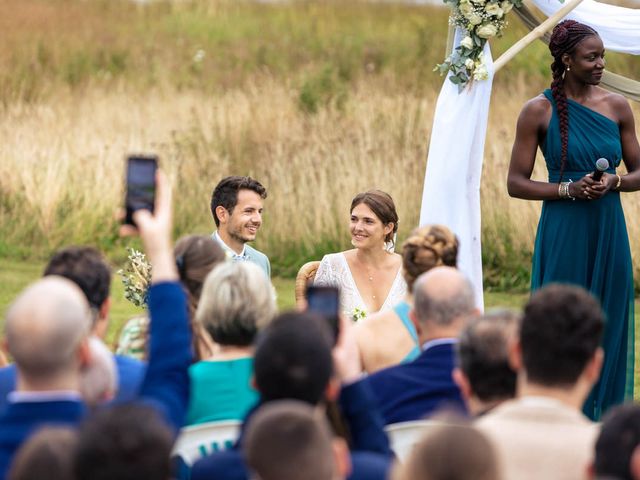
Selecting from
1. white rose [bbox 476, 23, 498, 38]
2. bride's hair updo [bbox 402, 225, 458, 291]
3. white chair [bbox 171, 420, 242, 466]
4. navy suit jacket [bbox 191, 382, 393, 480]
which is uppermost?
white rose [bbox 476, 23, 498, 38]

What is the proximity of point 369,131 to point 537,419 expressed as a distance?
11.7 metres

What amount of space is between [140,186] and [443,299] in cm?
110

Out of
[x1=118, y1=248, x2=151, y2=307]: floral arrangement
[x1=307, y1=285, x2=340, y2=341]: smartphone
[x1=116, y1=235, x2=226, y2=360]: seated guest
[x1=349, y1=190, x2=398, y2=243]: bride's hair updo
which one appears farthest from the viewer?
[x1=349, y1=190, x2=398, y2=243]: bride's hair updo

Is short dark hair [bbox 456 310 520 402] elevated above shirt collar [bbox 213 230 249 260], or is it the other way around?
shirt collar [bbox 213 230 249 260]

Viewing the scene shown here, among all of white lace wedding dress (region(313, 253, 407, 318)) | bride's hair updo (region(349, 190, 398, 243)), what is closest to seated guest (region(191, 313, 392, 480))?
bride's hair updo (region(349, 190, 398, 243))

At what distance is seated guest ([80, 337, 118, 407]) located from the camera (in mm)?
3873

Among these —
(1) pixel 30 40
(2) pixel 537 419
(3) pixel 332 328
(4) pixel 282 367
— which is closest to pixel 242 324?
(3) pixel 332 328

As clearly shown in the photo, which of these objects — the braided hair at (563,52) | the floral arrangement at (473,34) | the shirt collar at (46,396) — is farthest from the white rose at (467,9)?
the shirt collar at (46,396)

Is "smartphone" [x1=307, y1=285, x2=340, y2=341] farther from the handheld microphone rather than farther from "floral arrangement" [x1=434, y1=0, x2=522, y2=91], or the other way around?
"floral arrangement" [x1=434, y1=0, x2=522, y2=91]

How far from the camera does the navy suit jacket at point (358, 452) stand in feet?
11.5

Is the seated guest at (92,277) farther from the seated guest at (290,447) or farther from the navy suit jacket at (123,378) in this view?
the seated guest at (290,447)

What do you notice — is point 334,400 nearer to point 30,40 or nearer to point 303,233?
point 303,233

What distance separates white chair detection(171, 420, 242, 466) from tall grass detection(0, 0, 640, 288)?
10.6 feet

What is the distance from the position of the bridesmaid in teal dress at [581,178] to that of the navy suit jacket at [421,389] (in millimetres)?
2628
